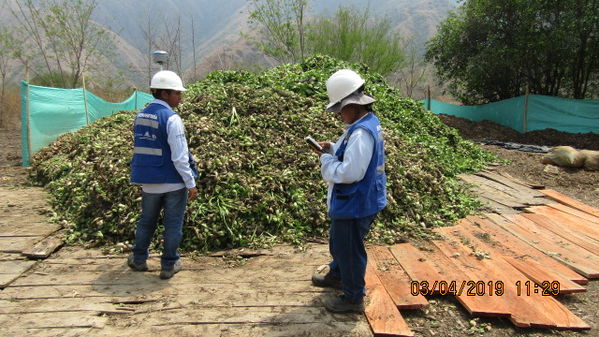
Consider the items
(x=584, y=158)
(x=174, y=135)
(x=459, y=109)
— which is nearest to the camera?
(x=174, y=135)

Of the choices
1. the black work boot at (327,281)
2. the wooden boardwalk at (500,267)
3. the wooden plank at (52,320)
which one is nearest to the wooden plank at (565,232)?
the wooden boardwalk at (500,267)

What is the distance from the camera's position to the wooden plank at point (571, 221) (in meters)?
4.08

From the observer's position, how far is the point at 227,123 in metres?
5.09

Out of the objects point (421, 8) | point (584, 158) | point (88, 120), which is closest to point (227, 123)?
point (88, 120)

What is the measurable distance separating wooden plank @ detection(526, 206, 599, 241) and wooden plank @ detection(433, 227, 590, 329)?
1.53 meters

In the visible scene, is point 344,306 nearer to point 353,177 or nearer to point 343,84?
point 353,177

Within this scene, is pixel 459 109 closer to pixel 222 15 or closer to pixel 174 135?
pixel 174 135

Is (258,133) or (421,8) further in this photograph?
(421,8)

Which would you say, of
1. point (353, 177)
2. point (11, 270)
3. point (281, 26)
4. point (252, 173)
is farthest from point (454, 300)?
point (281, 26)

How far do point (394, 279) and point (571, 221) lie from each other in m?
2.85

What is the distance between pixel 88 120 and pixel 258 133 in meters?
5.30

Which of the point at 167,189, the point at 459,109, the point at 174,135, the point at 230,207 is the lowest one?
the point at 230,207

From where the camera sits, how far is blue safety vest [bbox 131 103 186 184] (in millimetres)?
2846
